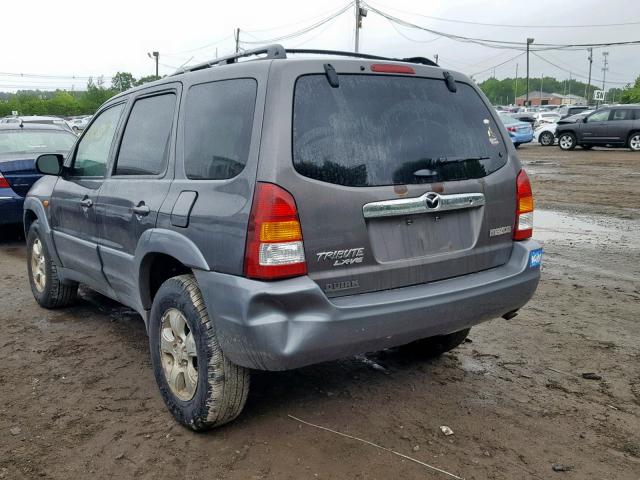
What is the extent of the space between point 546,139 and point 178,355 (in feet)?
94.2

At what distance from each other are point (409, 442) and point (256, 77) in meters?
1.97

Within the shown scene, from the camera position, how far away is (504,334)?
475 centimetres

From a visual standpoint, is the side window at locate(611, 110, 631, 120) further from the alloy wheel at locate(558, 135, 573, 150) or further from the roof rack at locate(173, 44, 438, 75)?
the roof rack at locate(173, 44, 438, 75)

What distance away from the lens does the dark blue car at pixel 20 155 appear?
8117 millimetres

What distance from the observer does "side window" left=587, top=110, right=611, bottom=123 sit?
23589 millimetres

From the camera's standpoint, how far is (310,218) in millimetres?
2807

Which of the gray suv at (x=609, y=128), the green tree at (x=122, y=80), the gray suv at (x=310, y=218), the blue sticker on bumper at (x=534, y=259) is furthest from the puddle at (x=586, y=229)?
the green tree at (x=122, y=80)

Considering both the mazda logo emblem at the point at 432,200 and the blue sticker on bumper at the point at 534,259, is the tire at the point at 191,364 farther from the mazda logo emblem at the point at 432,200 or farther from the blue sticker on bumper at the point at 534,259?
the blue sticker on bumper at the point at 534,259

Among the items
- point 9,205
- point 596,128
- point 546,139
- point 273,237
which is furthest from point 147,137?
point 546,139

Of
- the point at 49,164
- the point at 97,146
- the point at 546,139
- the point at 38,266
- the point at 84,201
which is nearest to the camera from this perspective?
the point at 84,201

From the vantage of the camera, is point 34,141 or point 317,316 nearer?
point 317,316

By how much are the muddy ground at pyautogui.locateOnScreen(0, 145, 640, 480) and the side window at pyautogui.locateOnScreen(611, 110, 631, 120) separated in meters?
20.0

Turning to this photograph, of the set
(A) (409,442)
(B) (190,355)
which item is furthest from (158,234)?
(A) (409,442)

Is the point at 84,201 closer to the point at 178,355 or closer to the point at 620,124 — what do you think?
the point at 178,355
